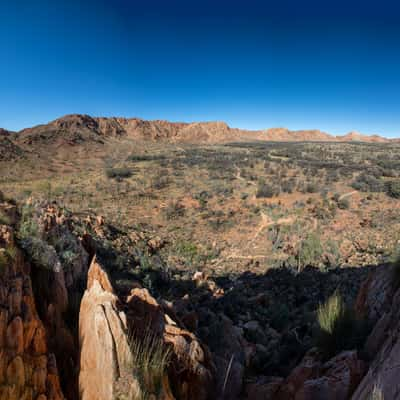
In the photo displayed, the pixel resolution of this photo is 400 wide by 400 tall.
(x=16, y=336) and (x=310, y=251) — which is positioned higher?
(x=16, y=336)

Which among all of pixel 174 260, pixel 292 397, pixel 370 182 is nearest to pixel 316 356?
pixel 292 397

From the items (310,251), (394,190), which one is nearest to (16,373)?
(310,251)

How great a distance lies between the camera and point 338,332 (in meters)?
3.67

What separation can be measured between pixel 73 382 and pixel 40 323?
682mm

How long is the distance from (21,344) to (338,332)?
4114 millimetres

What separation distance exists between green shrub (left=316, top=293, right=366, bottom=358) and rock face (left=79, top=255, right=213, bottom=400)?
1812mm

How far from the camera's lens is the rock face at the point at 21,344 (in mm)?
1933

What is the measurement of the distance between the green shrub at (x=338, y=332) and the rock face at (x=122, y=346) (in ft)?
5.95

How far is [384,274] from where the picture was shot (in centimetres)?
438

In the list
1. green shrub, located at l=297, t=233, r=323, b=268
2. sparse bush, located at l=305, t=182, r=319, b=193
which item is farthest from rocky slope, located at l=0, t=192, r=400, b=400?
sparse bush, located at l=305, t=182, r=319, b=193

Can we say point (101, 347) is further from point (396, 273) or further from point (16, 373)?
point (396, 273)

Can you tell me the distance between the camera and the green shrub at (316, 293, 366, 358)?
3.53 m

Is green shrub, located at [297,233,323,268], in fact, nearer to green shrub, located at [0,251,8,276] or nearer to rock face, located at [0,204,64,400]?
rock face, located at [0,204,64,400]

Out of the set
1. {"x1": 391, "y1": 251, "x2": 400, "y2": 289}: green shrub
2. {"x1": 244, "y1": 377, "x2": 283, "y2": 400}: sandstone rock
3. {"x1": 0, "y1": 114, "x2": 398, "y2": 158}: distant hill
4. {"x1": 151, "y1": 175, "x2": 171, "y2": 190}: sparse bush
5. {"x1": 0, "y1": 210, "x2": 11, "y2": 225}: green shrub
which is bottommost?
{"x1": 244, "y1": 377, "x2": 283, "y2": 400}: sandstone rock
